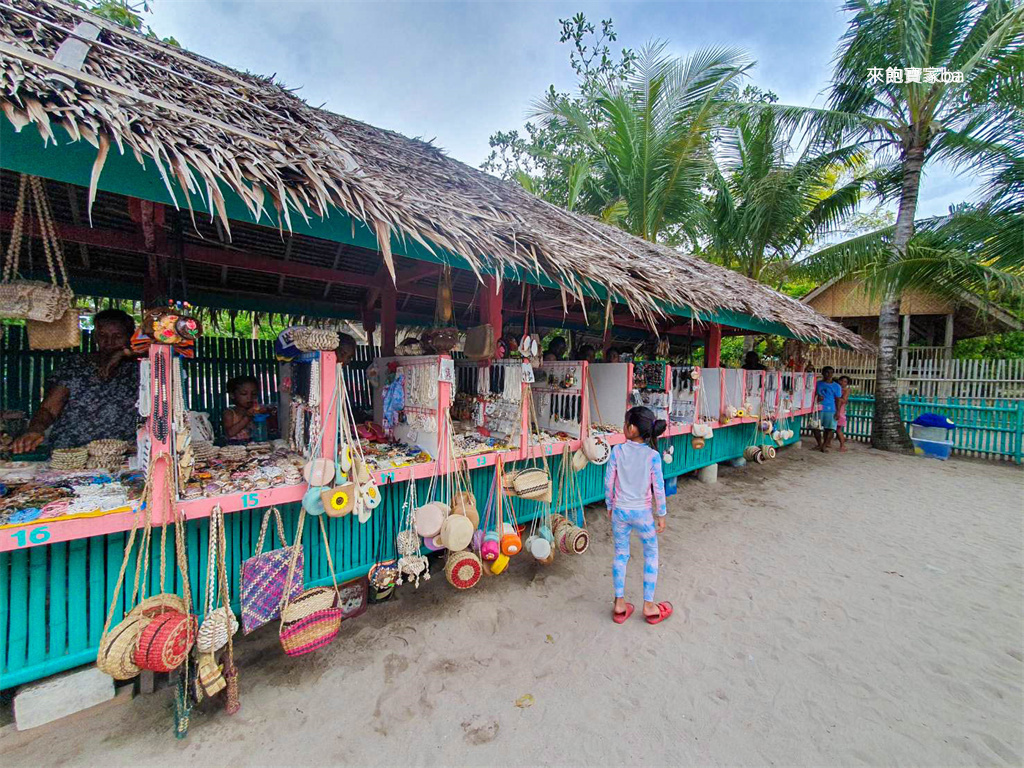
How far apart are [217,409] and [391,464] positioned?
134 inches

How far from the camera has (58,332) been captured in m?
2.30

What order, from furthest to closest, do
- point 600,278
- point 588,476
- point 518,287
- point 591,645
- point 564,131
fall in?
1. point 564,131
2. point 518,287
3. point 588,476
4. point 600,278
5. point 591,645

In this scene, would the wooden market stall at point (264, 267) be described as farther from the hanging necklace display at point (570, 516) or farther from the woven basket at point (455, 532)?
the woven basket at point (455, 532)

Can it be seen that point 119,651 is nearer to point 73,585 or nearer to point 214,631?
point 214,631

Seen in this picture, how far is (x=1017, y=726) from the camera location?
7.38 ft

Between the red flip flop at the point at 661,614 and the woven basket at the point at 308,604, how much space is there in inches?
88.5

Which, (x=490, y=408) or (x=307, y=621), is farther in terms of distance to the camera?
(x=490, y=408)

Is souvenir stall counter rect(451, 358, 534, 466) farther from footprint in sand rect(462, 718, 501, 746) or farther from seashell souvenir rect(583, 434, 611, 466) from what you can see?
footprint in sand rect(462, 718, 501, 746)

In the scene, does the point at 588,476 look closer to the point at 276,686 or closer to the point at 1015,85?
the point at 276,686

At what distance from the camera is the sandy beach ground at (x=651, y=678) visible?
6.81 ft

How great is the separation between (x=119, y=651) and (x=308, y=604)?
31.8 inches

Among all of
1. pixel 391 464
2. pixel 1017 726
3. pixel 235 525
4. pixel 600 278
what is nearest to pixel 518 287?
pixel 600 278

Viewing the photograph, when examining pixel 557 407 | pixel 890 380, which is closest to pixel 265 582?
pixel 557 407

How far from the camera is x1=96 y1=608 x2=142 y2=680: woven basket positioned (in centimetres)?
185
